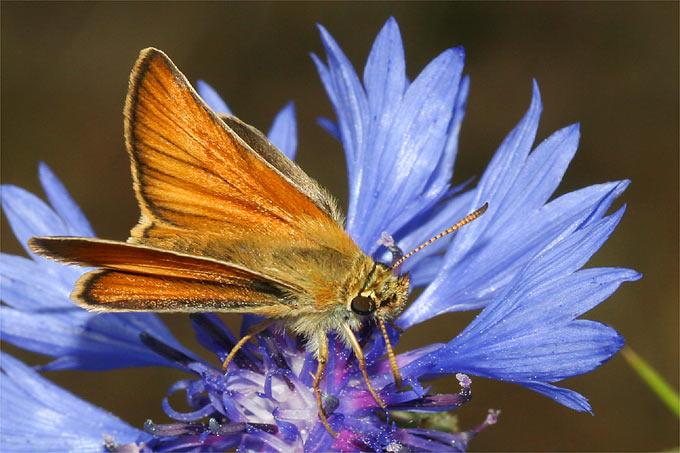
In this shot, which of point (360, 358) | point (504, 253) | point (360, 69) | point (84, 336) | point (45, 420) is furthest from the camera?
point (360, 69)

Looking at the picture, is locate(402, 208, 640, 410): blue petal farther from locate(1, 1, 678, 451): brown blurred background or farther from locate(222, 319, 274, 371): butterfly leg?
locate(1, 1, 678, 451): brown blurred background

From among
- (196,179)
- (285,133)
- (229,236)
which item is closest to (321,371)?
(229,236)

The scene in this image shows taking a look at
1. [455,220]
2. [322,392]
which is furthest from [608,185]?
[322,392]

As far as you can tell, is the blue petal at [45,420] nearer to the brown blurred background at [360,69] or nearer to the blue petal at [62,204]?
the blue petal at [62,204]

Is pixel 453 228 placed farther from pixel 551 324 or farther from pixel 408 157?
pixel 408 157

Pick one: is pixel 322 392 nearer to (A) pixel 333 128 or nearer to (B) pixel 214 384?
(B) pixel 214 384

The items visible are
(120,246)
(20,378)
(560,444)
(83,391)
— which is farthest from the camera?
(83,391)
